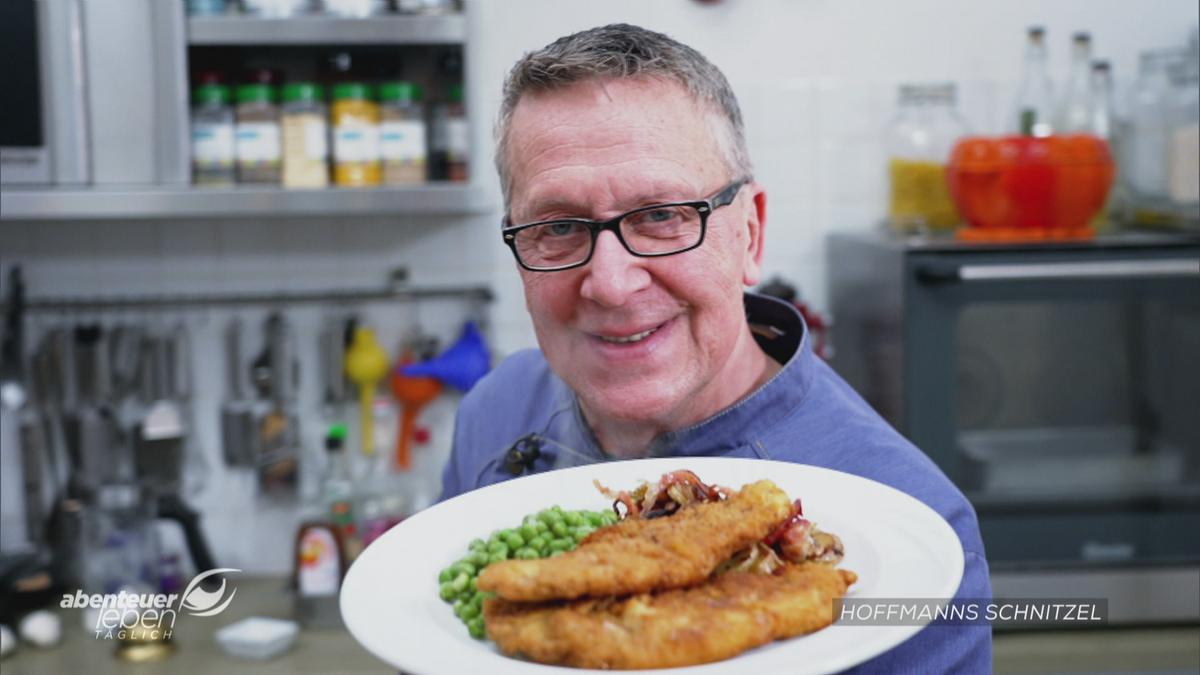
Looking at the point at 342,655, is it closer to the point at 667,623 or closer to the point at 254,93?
the point at 254,93

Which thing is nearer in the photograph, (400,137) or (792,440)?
(792,440)

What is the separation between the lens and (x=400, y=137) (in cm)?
177

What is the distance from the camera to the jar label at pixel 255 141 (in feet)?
5.71

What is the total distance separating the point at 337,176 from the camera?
1767mm

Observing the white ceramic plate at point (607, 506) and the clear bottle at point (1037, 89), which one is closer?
the white ceramic plate at point (607, 506)

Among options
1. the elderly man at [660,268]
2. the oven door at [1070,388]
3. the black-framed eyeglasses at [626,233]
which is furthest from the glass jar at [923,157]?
the black-framed eyeglasses at [626,233]

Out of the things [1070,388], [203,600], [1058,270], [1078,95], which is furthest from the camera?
[203,600]

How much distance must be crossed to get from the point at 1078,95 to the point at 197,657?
175cm

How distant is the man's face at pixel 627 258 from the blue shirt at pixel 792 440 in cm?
6

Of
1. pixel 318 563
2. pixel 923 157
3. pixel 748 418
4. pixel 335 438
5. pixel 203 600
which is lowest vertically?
pixel 203 600

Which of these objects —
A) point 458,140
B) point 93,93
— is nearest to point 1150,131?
point 458,140

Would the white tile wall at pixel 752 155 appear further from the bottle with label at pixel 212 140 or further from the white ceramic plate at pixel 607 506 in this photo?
the white ceramic plate at pixel 607 506

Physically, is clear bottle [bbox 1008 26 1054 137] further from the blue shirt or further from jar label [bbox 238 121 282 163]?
jar label [bbox 238 121 282 163]

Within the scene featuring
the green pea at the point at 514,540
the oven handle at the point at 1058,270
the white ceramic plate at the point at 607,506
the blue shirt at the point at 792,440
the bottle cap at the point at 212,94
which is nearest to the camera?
the white ceramic plate at the point at 607,506
